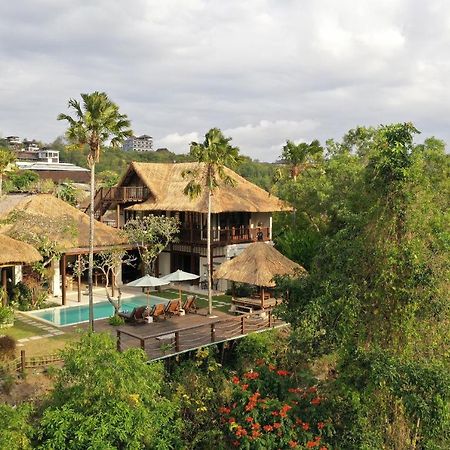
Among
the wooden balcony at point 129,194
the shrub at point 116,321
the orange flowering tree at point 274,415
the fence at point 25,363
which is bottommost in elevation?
the shrub at point 116,321

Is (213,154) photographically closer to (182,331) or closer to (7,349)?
(182,331)

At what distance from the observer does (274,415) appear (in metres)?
10.5

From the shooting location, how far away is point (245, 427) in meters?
10.4

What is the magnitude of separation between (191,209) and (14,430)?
711 inches

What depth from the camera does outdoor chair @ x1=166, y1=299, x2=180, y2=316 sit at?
66.9 ft

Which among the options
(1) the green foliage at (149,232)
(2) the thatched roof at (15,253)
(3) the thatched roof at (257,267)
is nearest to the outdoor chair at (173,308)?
(3) the thatched roof at (257,267)

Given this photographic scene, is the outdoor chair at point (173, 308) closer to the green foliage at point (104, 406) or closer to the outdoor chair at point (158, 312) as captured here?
the outdoor chair at point (158, 312)

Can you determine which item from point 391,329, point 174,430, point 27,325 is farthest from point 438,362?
point 27,325

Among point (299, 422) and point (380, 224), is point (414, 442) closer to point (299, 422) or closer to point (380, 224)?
point (299, 422)

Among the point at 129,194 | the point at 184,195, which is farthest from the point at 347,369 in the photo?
the point at 129,194

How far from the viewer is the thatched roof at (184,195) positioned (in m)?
27.3

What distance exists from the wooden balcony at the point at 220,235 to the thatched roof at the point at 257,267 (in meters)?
4.94

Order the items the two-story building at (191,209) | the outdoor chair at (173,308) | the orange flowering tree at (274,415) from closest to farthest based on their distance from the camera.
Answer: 1. the orange flowering tree at (274,415)
2. the outdoor chair at (173,308)
3. the two-story building at (191,209)

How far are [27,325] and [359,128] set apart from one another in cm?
1987
